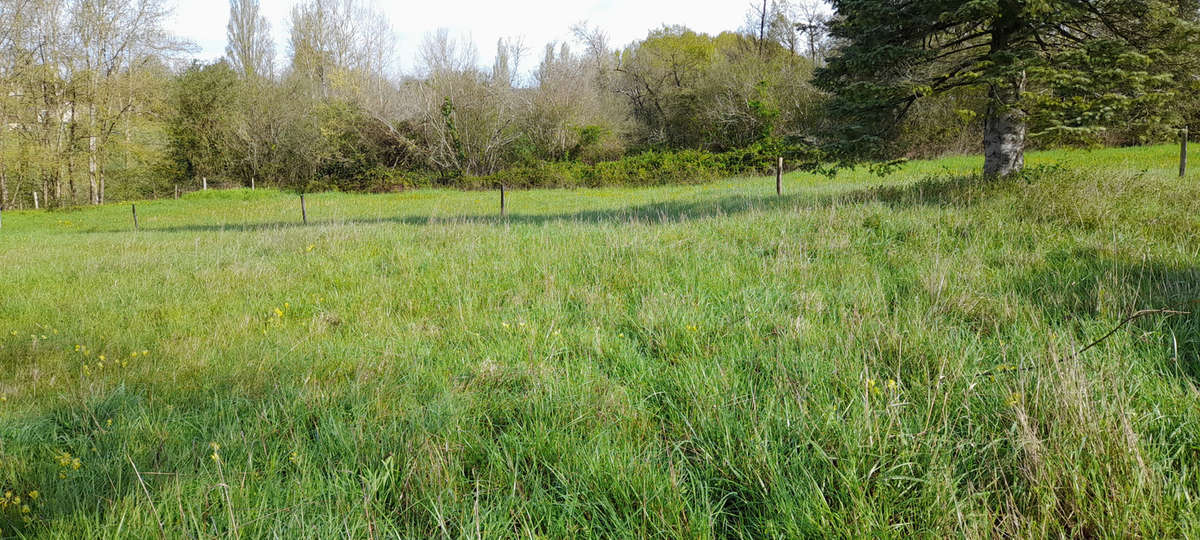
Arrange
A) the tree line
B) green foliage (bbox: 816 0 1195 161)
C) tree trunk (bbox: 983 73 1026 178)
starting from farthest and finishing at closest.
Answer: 1. the tree line
2. tree trunk (bbox: 983 73 1026 178)
3. green foliage (bbox: 816 0 1195 161)

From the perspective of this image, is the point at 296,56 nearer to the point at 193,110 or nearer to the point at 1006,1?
the point at 193,110

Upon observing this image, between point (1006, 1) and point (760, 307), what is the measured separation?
7.90 metres

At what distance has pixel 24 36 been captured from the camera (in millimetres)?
26406

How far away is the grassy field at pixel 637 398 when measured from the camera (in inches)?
68.2

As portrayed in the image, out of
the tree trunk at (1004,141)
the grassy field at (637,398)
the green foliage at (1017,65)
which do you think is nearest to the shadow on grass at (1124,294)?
the grassy field at (637,398)

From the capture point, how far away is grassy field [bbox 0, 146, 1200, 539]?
173 cm

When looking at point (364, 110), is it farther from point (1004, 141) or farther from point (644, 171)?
point (1004, 141)

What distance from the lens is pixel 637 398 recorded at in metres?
2.61

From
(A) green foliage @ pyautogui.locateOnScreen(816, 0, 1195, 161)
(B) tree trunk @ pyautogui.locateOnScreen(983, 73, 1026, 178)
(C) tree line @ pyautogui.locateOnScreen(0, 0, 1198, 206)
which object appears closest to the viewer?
(A) green foliage @ pyautogui.locateOnScreen(816, 0, 1195, 161)

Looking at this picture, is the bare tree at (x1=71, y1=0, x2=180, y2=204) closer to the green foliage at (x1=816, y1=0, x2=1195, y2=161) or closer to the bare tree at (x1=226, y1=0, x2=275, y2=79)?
the bare tree at (x1=226, y1=0, x2=275, y2=79)

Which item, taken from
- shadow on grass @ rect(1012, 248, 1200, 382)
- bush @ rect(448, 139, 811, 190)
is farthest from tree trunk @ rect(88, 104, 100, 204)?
shadow on grass @ rect(1012, 248, 1200, 382)

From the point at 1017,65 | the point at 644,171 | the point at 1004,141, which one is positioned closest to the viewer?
the point at 1017,65

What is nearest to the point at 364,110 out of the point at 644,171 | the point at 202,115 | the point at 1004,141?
the point at 202,115

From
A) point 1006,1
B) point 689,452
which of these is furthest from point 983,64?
A: point 689,452
